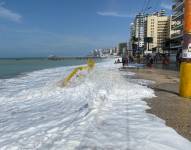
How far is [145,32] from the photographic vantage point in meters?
155

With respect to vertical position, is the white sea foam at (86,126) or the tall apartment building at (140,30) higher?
the tall apartment building at (140,30)

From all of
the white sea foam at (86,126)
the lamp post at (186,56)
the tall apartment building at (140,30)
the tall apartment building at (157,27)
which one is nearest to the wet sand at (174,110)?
the white sea foam at (86,126)

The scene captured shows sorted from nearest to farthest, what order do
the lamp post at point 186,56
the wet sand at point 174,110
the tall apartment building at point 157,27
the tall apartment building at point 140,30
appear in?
the wet sand at point 174,110
the lamp post at point 186,56
the tall apartment building at point 140,30
the tall apartment building at point 157,27

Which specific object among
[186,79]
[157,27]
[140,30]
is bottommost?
[186,79]

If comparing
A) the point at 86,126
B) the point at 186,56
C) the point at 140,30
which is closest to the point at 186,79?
the point at 186,56

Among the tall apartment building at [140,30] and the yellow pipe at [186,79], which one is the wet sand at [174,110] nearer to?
the yellow pipe at [186,79]

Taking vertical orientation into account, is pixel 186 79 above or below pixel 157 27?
below

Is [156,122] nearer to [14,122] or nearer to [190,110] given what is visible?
[190,110]

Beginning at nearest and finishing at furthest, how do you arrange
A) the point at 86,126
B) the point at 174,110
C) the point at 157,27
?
1. the point at 86,126
2. the point at 174,110
3. the point at 157,27

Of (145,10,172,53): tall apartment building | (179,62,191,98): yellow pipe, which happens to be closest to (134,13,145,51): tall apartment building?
(145,10,172,53): tall apartment building

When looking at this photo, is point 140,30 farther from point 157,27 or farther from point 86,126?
point 86,126

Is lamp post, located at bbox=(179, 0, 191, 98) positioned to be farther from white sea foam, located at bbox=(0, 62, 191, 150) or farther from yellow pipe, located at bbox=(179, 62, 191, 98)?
white sea foam, located at bbox=(0, 62, 191, 150)

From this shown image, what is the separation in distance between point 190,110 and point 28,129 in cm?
421

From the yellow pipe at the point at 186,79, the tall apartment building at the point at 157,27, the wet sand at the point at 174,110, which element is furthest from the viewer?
the tall apartment building at the point at 157,27
